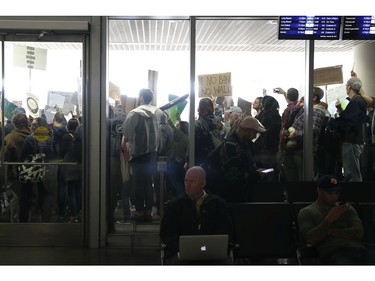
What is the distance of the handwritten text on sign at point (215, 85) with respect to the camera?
7.27m

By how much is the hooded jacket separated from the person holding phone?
106 inches

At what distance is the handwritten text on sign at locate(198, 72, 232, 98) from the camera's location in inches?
286

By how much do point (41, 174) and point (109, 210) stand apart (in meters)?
1.02

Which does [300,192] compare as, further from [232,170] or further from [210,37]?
[210,37]

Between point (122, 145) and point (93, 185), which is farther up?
point (122, 145)

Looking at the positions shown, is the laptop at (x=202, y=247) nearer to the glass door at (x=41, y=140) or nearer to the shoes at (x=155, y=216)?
the shoes at (x=155, y=216)

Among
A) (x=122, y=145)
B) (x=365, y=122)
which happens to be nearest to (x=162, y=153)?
(x=122, y=145)

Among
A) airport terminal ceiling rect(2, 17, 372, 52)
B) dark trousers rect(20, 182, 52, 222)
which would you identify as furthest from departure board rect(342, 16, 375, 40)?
dark trousers rect(20, 182, 52, 222)


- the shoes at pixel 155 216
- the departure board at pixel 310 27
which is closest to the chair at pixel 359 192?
the departure board at pixel 310 27

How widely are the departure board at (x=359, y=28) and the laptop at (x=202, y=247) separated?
3421 millimetres

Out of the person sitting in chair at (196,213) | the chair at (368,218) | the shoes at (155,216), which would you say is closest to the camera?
the person sitting in chair at (196,213)

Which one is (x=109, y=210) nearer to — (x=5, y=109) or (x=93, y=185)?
(x=93, y=185)

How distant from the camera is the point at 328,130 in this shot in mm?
7480

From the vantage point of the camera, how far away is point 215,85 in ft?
23.9
